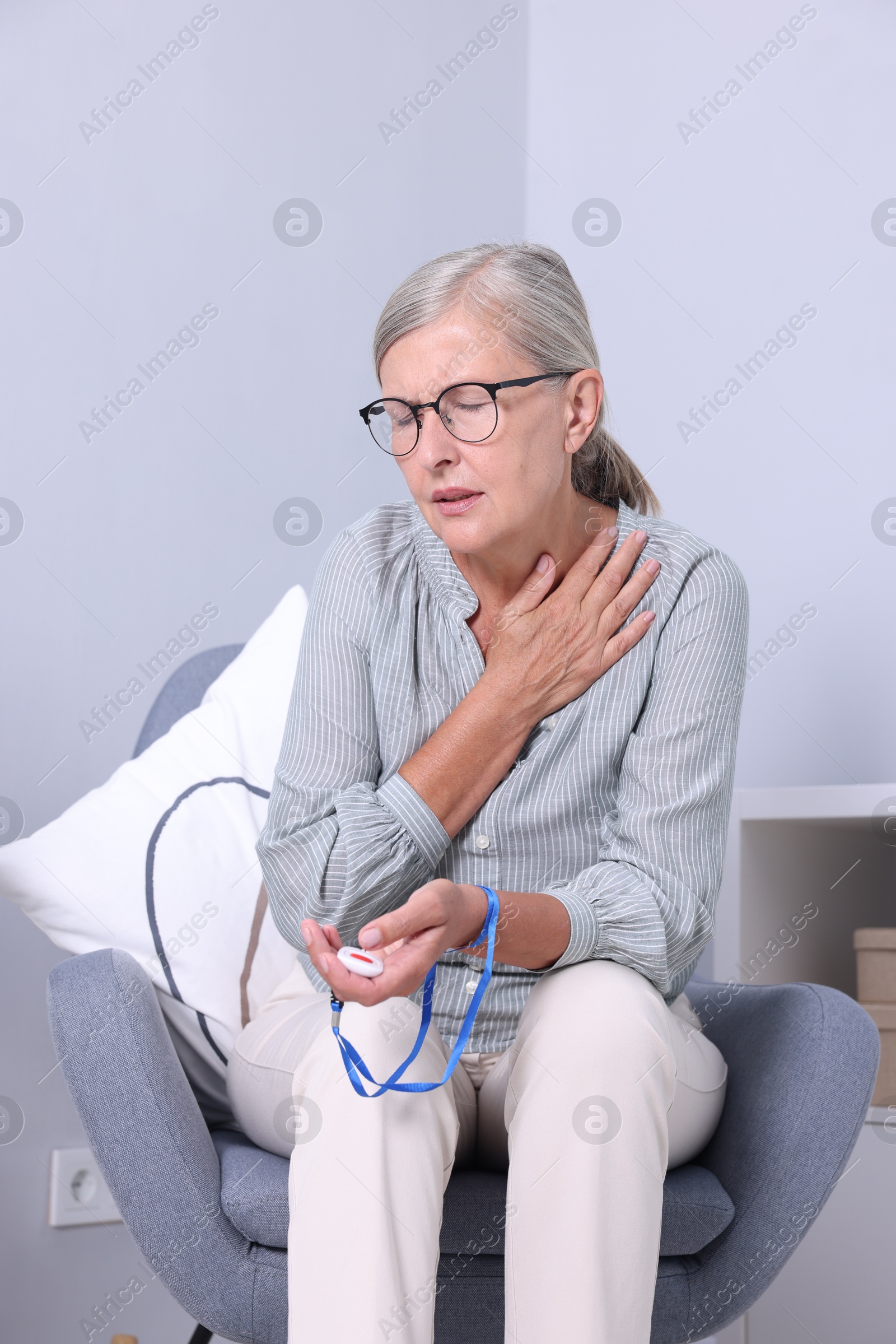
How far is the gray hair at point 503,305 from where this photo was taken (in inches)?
38.2

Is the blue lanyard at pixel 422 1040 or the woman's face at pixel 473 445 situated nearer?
the blue lanyard at pixel 422 1040

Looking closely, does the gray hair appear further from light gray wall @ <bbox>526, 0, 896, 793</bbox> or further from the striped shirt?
light gray wall @ <bbox>526, 0, 896, 793</bbox>

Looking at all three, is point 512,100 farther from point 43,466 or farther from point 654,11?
point 43,466

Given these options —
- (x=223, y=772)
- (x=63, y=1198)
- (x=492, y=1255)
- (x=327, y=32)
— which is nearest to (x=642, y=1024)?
(x=492, y=1255)

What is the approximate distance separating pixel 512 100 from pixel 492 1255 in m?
2.09

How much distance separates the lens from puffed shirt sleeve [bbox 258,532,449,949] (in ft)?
3.08

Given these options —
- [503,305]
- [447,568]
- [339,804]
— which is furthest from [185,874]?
[503,305]

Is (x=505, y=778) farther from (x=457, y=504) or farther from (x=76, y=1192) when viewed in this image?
(x=76, y=1192)

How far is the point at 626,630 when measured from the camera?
1.03 m

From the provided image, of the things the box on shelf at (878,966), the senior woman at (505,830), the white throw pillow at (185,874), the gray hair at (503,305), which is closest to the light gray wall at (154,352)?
the white throw pillow at (185,874)

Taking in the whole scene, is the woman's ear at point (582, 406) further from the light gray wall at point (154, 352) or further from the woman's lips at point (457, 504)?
the light gray wall at point (154, 352)

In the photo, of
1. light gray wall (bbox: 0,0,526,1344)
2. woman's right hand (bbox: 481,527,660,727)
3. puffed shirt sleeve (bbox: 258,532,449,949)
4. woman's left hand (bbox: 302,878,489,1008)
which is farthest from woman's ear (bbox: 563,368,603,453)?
light gray wall (bbox: 0,0,526,1344)

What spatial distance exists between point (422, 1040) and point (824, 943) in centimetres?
95

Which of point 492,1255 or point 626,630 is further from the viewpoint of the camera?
point 626,630
